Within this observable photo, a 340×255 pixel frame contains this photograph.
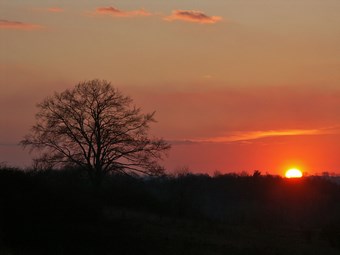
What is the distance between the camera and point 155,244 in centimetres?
2931

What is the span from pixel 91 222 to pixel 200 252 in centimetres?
582

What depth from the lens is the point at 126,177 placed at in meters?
57.3

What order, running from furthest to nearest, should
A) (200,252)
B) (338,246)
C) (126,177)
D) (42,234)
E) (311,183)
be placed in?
(311,183) → (126,177) → (338,246) → (200,252) → (42,234)

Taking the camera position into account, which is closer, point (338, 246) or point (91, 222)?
point (91, 222)

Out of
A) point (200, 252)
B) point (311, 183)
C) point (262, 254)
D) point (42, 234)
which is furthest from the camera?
point (311, 183)

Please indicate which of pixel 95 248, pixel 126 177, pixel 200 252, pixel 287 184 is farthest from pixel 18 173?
pixel 287 184

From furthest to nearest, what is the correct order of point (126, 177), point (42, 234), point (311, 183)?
point (311, 183)
point (126, 177)
point (42, 234)

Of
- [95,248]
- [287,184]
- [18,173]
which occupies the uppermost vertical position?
[287,184]

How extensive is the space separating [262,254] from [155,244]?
210 inches

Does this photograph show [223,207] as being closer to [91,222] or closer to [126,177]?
[126,177]

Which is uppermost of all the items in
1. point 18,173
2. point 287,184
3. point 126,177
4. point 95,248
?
point 287,184

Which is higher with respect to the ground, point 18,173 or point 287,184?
point 287,184

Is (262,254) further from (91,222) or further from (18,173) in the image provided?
(18,173)

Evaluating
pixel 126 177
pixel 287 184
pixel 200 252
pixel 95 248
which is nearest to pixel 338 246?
pixel 200 252
